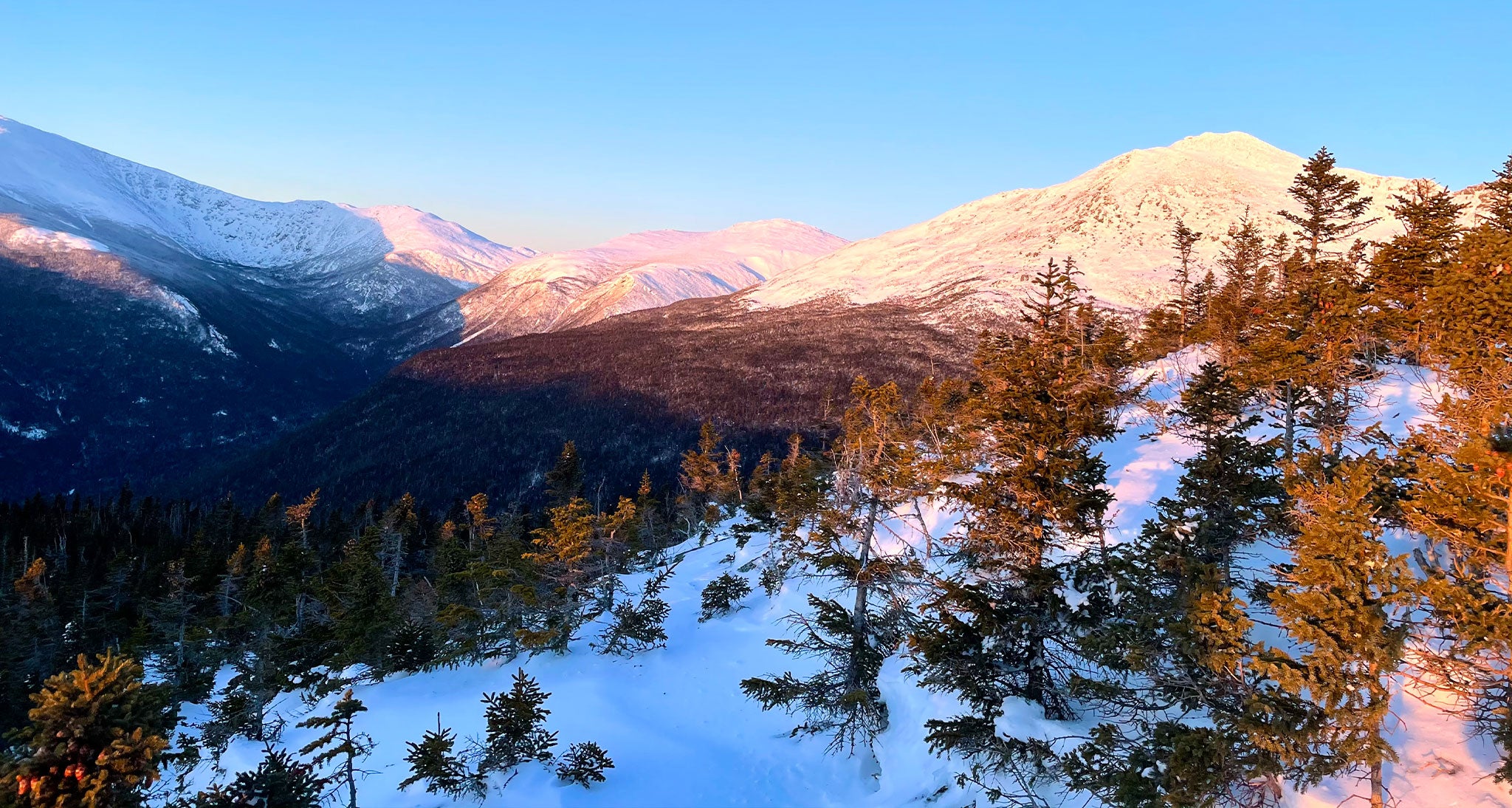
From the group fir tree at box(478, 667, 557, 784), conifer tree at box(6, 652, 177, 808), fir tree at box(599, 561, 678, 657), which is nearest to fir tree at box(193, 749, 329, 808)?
conifer tree at box(6, 652, 177, 808)

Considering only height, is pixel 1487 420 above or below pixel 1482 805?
above

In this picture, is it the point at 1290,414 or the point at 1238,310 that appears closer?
the point at 1290,414

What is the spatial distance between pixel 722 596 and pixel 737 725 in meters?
9.88

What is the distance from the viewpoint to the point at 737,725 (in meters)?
21.8

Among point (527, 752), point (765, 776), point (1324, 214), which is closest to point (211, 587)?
point (527, 752)

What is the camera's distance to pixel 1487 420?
10.3 meters

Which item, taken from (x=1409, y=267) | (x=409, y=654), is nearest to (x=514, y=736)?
(x=409, y=654)

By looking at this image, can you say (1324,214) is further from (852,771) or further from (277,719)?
(277,719)

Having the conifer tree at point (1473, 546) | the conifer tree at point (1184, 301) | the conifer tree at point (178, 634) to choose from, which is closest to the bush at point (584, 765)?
the conifer tree at point (1473, 546)

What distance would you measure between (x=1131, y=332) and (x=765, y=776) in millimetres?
115013

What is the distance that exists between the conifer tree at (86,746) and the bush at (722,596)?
22343 mm

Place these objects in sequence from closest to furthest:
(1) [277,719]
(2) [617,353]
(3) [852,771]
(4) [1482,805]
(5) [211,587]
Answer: (4) [1482,805], (3) [852,771], (1) [277,719], (5) [211,587], (2) [617,353]

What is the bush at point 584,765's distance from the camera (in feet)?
58.7

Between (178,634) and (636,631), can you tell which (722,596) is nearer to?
(636,631)
